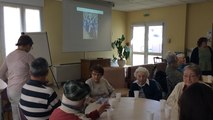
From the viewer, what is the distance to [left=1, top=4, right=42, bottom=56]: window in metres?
5.46

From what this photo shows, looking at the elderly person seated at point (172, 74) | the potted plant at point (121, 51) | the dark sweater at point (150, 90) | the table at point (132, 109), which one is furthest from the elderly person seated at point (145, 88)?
the potted plant at point (121, 51)

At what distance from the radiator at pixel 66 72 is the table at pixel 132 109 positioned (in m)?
4.23

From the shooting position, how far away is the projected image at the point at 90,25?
6.80 meters

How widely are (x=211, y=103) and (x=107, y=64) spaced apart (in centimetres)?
610

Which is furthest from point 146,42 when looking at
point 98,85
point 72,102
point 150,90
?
point 72,102

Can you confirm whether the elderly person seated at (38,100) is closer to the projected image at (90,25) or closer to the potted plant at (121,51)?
the projected image at (90,25)

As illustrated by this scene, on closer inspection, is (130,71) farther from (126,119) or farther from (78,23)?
(78,23)

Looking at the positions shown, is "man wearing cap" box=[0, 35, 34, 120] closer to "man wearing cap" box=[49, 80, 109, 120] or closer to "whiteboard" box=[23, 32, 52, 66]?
"man wearing cap" box=[49, 80, 109, 120]

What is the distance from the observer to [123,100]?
247 cm

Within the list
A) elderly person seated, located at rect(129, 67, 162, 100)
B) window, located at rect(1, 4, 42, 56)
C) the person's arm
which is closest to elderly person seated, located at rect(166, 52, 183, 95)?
elderly person seated, located at rect(129, 67, 162, 100)

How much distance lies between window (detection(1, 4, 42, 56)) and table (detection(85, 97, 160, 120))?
13.6 ft

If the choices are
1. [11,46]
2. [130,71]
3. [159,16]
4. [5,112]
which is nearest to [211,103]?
[5,112]

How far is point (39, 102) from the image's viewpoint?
5.65 ft

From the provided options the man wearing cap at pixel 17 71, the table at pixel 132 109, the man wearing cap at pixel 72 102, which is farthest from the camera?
the man wearing cap at pixel 17 71
